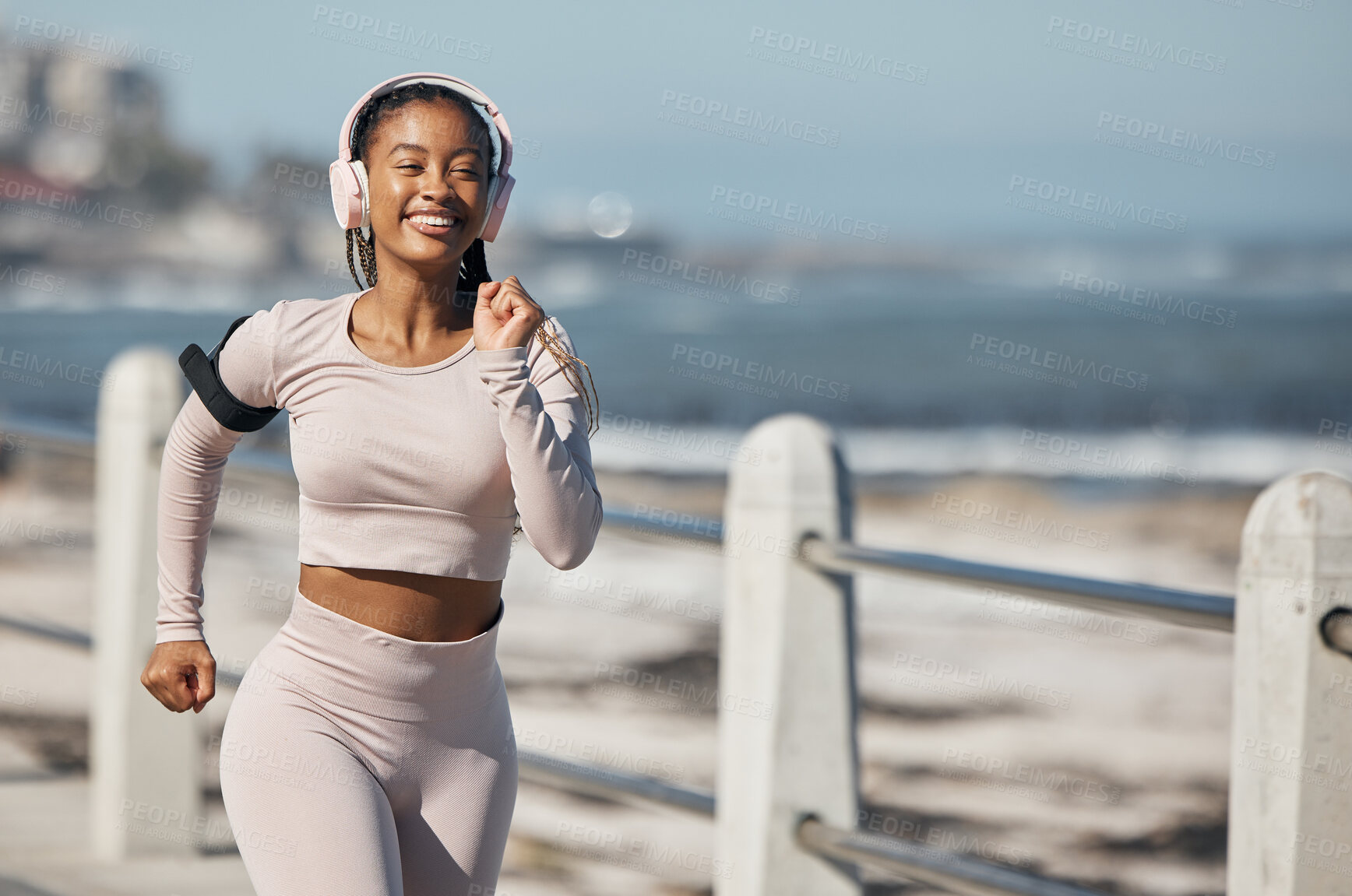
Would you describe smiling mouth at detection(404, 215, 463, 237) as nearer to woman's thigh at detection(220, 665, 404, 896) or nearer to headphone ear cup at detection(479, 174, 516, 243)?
headphone ear cup at detection(479, 174, 516, 243)

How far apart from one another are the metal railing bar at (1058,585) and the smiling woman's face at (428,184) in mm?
1101

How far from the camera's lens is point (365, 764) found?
1824 millimetres

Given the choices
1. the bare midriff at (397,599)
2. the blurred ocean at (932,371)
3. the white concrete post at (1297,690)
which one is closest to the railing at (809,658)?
the white concrete post at (1297,690)

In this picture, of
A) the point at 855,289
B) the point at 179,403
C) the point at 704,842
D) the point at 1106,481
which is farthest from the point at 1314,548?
the point at 855,289

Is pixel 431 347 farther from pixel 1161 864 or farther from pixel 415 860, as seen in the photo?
pixel 1161 864

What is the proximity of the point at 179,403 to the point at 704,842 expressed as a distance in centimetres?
268

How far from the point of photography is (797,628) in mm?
2773

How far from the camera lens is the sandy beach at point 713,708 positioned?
496 cm

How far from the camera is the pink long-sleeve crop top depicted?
176cm

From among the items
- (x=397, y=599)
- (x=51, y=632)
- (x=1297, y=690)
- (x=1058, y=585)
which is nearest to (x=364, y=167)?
(x=397, y=599)

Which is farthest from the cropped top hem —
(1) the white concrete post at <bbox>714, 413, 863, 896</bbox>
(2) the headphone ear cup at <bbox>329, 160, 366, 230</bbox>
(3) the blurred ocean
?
(3) the blurred ocean

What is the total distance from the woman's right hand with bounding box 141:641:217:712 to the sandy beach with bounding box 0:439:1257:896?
3.13 feet

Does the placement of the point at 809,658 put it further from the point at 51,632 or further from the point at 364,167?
the point at 51,632

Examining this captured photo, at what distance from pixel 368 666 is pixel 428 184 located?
2.24ft
